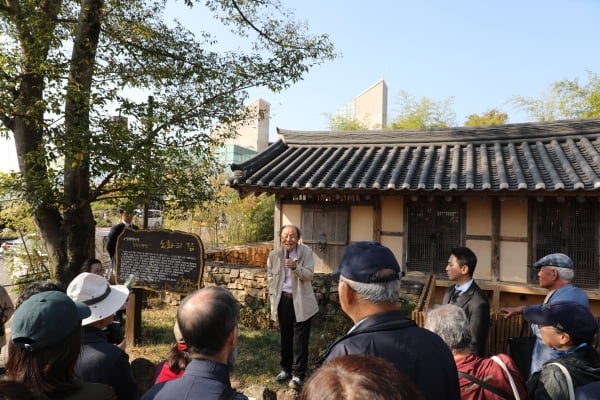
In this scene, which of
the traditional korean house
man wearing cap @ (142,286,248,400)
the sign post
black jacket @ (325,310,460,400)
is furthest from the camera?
the traditional korean house

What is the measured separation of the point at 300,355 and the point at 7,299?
3218 mm

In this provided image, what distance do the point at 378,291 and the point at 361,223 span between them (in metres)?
6.07

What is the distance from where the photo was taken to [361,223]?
7898 millimetres

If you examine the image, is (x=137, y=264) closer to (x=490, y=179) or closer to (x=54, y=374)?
(x=54, y=374)

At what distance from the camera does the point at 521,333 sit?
16.2 ft

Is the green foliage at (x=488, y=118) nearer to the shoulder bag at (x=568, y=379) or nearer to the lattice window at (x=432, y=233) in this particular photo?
the lattice window at (x=432, y=233)

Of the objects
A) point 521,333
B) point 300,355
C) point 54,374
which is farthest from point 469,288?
point 54,374

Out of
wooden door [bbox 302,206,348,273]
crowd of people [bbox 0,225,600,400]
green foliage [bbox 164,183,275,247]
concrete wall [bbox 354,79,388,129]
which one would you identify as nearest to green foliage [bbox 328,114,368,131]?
concrete wall [bbox 354,79,388,129]

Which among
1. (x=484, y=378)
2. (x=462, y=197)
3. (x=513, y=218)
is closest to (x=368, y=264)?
→ (x=484, y=378)

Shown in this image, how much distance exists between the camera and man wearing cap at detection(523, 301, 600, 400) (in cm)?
221

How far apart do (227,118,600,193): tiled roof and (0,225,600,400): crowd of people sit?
430 cm

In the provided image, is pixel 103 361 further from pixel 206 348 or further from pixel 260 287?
pixel 260 287

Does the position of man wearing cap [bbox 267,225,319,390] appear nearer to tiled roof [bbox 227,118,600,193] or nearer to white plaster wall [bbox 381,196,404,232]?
tiled roof [bbox 227,118,600,193]

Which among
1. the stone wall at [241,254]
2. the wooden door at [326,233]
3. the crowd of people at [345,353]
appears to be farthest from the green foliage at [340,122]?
the crowd of people at [345,353]
